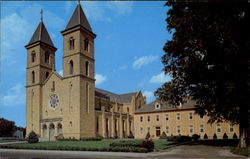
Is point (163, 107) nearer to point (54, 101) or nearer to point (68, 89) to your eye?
point (68, 89)

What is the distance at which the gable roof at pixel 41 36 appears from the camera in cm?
6119

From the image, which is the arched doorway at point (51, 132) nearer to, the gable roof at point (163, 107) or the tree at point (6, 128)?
the gable roof at point (163, 107)

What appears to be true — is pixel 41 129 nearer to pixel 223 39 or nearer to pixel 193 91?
pixel 193 91

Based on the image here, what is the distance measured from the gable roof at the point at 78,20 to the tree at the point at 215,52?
32377 mm

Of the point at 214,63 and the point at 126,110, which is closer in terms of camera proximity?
the point at 214,63

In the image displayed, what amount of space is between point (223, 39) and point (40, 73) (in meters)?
47.1

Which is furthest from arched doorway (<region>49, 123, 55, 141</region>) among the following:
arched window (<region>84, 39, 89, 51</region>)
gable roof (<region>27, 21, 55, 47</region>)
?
gable roof (<region>27, 21, 55, 47</region>)

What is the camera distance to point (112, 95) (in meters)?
81.2

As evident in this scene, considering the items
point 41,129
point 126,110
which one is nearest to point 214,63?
point 41,129

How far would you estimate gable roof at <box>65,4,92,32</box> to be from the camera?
54800 mm

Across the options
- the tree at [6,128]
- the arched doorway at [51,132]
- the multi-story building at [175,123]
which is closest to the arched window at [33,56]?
the arched doorway at [51,132]

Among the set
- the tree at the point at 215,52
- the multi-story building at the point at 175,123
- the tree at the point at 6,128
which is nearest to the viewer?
the tree at the point at 215,52

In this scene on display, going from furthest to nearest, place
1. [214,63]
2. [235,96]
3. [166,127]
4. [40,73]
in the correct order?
1. [40,73]
2. [166,127]
3. [214,63]
4. [235,96]

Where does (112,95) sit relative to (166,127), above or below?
above
